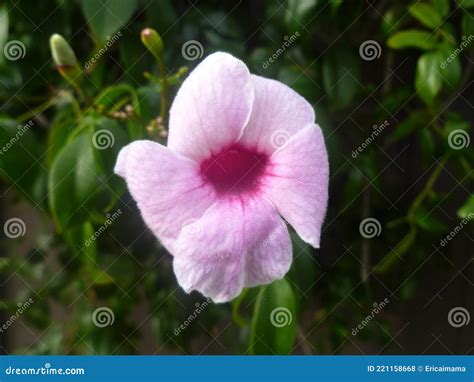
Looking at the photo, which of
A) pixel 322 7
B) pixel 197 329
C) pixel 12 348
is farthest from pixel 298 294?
pixel 12 348

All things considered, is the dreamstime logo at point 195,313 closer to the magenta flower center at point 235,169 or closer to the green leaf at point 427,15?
the magenta flower center at point 235,169

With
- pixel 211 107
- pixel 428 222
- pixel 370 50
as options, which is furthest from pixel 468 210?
pixel 211 107

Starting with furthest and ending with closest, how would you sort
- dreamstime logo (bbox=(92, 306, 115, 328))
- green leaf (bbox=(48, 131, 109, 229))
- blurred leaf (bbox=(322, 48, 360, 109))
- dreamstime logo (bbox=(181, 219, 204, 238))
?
1. dreamstime logo (bbox=(92, 306, 115, 328))
2. blurred leaf (bbox=(322, 48, 360, 109))
3. green leaf (bbox=(48, 131, 109, 229))
4. dreamstime logo (bbox=(181, 219, 204, 238))

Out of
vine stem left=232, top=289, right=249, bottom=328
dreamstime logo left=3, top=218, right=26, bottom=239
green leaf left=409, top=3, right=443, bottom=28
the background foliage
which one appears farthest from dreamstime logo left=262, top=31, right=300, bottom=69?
dreamstime logo left=3, top=218, right=26, bottom=239

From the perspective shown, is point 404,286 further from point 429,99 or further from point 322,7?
point 322,7

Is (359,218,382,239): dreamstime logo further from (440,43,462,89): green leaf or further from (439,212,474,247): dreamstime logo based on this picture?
(440,43,462,89): green leaf

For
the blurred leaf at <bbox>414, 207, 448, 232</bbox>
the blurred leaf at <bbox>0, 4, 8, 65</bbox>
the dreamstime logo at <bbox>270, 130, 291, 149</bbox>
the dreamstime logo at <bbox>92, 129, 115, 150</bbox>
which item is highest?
the blurred leaf at <bbox>414, 207, 448, 232</bbox>

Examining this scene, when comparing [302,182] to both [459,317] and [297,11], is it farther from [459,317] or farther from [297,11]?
[459,317]
